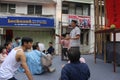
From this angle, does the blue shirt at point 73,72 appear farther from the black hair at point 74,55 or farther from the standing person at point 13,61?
the standing person at point 13,61

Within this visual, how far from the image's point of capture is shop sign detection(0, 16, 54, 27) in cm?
2564

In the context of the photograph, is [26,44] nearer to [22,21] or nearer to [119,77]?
[119,77]

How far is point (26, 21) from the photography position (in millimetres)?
26328

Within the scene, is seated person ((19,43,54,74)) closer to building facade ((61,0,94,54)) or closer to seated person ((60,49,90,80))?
seated person ((60,49,90,80))

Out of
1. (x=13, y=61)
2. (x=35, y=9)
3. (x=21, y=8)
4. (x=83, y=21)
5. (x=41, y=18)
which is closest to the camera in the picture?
(x=13, y=61)

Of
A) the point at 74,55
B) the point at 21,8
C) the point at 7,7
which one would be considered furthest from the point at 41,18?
the point at 74,55

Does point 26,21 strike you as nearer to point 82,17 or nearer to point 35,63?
point 82,17

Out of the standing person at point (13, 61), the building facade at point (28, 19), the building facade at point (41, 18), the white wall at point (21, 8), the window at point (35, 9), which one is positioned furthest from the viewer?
the window at point (35, 9)

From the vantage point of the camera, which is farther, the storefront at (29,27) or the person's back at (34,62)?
the storefront at (29,27)

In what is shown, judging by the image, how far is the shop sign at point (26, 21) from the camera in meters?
25.6

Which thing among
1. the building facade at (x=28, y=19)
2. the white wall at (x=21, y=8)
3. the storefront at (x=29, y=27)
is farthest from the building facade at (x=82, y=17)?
the white wall at (x=21, y=8)

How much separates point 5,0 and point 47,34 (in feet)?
16.5

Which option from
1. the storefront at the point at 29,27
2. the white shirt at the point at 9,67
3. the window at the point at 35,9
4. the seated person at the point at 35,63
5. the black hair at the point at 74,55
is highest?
the window at the point at 35,9

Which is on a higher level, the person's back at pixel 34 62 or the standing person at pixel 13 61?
the standing person at pixel 13 61
